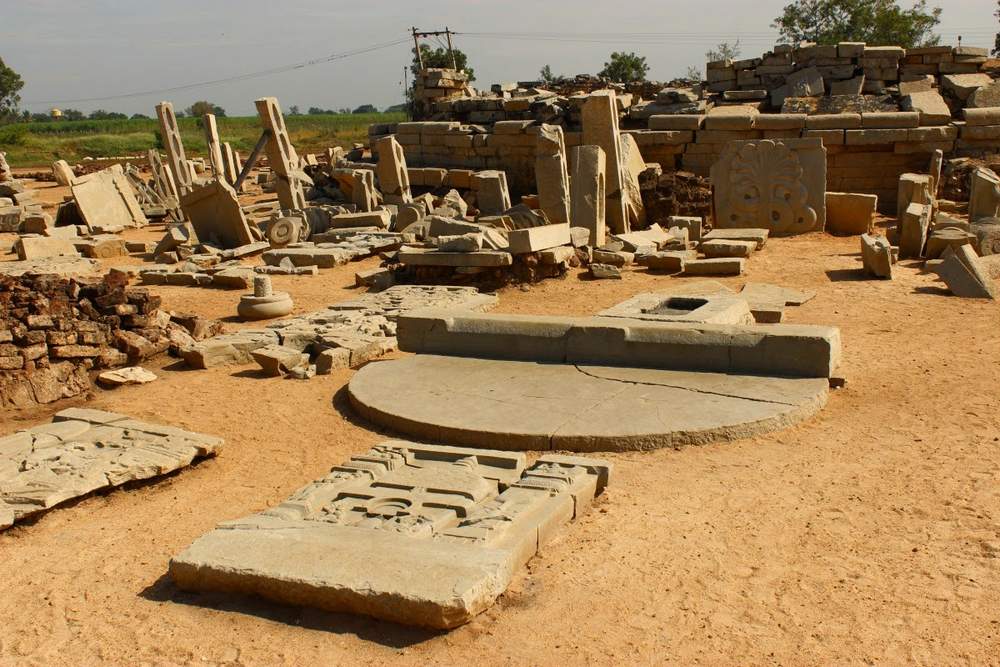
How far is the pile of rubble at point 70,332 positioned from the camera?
727 cm

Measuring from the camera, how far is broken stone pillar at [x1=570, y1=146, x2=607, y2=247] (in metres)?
12.5

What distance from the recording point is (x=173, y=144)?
771 inches

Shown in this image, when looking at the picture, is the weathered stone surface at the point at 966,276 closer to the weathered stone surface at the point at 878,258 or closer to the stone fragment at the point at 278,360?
the weathered stone surface at the point at 878,258

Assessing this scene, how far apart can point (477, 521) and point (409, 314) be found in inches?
140

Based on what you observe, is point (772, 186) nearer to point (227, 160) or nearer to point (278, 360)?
point (278, 360)

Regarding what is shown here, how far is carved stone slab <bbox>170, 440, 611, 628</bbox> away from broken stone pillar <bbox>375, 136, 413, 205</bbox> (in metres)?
12.7

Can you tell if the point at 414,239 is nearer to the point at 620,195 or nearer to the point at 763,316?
the point at 620,195

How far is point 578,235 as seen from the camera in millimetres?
12094

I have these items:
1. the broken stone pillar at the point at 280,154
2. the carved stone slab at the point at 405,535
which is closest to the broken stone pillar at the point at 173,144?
the broken stone pillar at the point at 280,154

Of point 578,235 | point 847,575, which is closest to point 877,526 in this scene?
point 847,575

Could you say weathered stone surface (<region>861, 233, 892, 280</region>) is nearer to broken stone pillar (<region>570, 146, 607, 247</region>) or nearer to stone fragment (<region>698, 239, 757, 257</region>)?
stone fragment (<region>698, 239, 757, 257</region>)

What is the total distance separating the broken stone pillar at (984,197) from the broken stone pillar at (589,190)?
4.92 meters

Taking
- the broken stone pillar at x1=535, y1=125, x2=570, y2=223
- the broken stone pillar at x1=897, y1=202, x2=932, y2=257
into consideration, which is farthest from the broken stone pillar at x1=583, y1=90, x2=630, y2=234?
Answer: the broken stone pillar at x1=897, y1=202, x2=932, y2=257

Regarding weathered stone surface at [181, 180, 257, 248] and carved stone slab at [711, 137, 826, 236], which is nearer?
carved stone slab at [711, 137, 826, 236]
